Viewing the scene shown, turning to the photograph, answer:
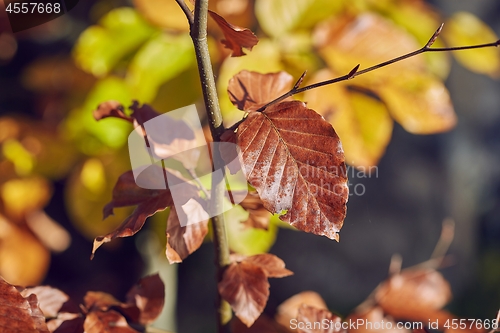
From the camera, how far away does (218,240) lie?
422 millimetres

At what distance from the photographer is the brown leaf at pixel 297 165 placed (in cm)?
31

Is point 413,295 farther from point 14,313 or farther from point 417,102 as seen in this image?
point 14,313

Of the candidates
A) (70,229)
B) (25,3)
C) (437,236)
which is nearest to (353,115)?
(25,3)

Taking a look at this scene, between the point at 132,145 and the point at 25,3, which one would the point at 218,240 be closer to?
the point at 132,145

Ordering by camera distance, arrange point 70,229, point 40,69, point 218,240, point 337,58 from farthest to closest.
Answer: point 70,229 → point 40,69 → point 337,58 → point 218,240

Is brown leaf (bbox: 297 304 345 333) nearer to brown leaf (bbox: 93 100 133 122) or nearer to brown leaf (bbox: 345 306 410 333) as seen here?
brown leaf (bbox: 345 306 410 333)

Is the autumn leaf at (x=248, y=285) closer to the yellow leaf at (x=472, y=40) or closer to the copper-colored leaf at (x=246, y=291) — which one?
the copper-colored leaf at (x=246, y=291)

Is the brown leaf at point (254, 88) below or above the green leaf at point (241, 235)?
above

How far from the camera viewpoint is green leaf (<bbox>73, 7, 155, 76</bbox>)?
28.5 inches

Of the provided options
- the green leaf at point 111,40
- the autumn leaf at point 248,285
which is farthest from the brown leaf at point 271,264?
the green leaf at point 111,40

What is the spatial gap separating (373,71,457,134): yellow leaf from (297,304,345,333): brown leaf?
1.14 feet

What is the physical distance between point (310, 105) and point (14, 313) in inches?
17.3

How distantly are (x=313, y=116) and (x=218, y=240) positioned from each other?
17cm

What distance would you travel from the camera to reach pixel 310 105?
24.2 inches
